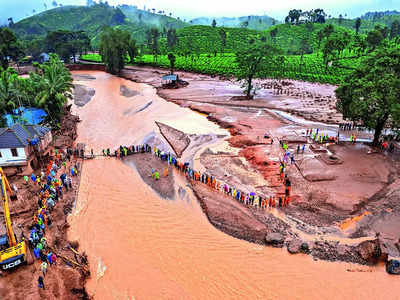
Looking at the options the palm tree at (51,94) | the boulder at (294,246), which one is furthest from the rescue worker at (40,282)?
the palm tree at (51,94)

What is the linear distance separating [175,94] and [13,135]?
41135 millimetres

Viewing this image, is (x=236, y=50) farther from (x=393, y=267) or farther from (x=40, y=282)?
(x=40, y=282)

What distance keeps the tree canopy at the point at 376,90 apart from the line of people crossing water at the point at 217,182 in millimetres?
12225

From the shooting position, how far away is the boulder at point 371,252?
18.9 metres

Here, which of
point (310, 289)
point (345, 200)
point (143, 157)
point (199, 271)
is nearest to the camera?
point (310, 289)

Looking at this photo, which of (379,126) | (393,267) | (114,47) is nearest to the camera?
(393,267)

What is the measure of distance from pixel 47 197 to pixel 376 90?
35.2 meters

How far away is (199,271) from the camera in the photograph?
18.8 metres

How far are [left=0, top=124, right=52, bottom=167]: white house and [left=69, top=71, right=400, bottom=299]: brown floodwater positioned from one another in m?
6.23

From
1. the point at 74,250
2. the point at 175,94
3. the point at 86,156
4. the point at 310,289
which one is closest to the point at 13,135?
the point at 86,156

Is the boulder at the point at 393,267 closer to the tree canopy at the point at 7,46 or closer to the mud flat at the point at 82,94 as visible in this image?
the mud flat at the point at 82,94

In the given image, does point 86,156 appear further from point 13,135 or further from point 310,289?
point 310,289

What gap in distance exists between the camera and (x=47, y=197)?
24141mm

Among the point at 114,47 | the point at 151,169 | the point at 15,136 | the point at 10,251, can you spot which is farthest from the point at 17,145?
the point at 114,47
